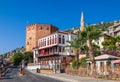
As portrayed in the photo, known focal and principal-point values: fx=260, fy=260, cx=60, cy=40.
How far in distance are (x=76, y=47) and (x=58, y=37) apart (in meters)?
15.8

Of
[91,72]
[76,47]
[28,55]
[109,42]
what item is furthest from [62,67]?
[28,55]

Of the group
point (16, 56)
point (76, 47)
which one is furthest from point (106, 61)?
point (16, 56)

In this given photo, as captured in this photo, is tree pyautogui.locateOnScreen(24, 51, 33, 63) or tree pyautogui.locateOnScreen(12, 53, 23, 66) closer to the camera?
tree pyautogui.locateOnScreen(24, 51, 33, 63)

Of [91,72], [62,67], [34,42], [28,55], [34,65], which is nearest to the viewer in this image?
[91,72]

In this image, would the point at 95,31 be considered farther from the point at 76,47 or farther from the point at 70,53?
the point at 70,53

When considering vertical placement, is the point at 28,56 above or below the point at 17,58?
above

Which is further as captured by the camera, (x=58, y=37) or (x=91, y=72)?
(x=58, y=37)

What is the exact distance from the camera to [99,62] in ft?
131

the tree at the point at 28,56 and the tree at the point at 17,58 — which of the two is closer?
the tree at the point at 28,56

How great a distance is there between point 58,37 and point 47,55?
7.55m

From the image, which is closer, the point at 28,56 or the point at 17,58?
the point at 28,56

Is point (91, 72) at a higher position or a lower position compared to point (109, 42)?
lower

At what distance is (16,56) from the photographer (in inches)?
4365

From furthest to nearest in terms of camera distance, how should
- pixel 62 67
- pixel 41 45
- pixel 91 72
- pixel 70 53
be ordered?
pixel 41 45 → pixel 70 53 → pixel 62 67 → pixel 91 72
